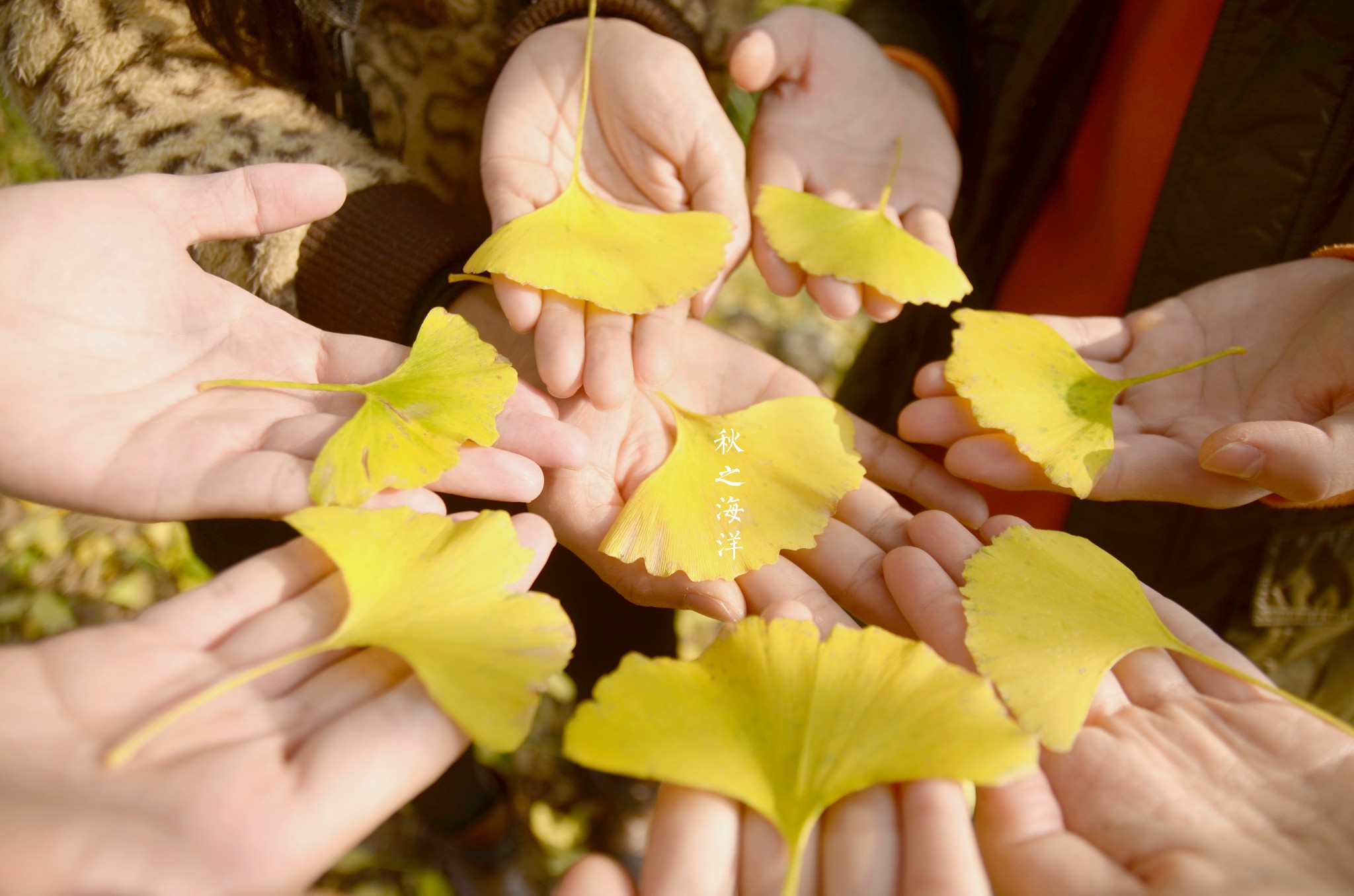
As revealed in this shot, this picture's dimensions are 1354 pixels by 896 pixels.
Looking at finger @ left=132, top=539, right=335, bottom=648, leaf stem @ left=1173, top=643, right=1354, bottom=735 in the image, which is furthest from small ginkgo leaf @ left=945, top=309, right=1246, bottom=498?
finger @ left=132, top=539, right=335, bottom=648

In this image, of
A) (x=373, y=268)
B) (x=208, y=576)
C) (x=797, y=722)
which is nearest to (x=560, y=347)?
(x=373, y=268)

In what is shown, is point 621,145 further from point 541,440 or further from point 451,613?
point 451,613

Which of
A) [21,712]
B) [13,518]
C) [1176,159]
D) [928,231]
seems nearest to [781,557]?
[928,231]

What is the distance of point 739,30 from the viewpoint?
1.40 metres

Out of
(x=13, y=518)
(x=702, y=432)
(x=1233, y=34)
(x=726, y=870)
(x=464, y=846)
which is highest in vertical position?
(x=1233, y=34)

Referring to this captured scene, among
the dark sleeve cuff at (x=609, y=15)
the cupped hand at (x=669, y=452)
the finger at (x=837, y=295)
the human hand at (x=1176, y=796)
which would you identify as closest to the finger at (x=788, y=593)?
the cupped hand at (x=669, y=452)

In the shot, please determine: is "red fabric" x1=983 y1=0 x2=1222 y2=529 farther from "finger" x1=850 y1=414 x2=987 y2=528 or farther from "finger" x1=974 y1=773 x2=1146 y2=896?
"finger" x1=974 y1=773 x2=1146 y2=896

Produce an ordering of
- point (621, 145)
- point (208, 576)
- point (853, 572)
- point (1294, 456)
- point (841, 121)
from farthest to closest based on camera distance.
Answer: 1. point (208, 576)
2. point (841, 121)
3. point (621, 145)
4. point (853, 572)
5. point (1294, 456)

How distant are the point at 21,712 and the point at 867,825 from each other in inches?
28.1

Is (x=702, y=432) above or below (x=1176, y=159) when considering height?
below

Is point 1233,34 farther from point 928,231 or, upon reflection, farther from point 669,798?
point 669,798

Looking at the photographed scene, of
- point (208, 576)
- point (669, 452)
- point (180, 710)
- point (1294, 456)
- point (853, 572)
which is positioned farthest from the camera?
point (208, 576)

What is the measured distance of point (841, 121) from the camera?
139cm

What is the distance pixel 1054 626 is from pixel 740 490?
395 millimetres
